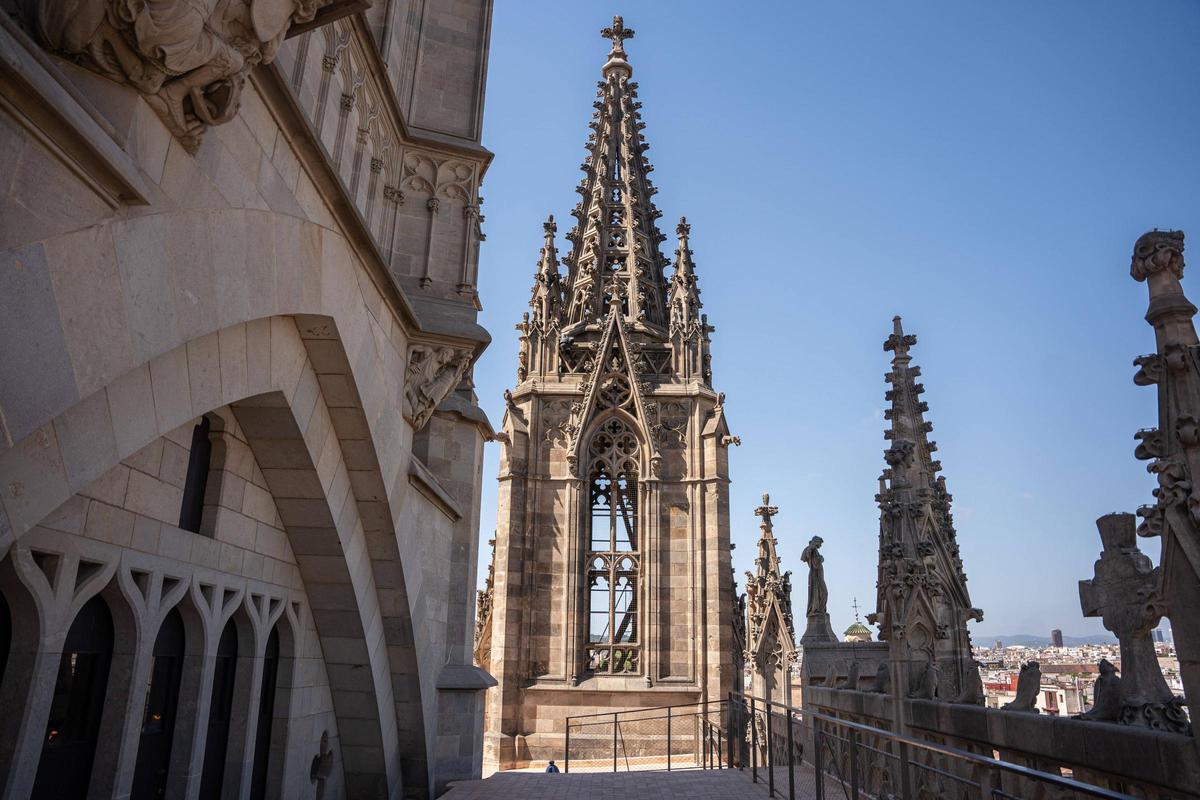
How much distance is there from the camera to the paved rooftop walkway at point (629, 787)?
26.9ft

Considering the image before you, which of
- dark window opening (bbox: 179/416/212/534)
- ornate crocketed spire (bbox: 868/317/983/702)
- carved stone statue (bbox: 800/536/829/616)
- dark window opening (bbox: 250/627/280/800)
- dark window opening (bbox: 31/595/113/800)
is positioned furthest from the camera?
carved stone statue (bbox: 800/536/829/616)

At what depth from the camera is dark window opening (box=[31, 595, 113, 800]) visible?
13.6 feet

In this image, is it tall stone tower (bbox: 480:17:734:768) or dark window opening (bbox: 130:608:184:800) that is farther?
tall stone tower (bbox: 480:17:734:768)

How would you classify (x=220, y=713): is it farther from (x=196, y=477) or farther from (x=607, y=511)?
(x=607, y=511)

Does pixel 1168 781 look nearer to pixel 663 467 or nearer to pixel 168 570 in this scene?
pixel 168 570

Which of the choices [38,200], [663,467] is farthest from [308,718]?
[663,467]

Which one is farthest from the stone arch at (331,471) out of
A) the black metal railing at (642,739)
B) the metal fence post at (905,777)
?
the black metal railing at (642,739)

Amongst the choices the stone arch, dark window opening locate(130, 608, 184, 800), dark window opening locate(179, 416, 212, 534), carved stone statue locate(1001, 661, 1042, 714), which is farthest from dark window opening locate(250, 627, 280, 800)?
carved stone statue locate(1001, 661, 1042, 714)

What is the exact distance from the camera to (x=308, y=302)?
4.95m

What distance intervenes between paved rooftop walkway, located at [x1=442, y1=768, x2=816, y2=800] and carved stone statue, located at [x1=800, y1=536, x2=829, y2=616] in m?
7.45

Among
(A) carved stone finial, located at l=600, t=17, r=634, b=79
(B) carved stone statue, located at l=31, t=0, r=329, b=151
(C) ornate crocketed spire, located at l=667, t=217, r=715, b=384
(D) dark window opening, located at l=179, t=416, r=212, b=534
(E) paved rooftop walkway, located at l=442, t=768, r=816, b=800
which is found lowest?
(E) paved rooftop walkway, located at l=442, t=768, r=816, b=800

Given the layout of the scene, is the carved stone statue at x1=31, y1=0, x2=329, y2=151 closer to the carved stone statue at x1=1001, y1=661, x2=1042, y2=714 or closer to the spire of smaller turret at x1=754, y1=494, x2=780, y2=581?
the carved stone statue at x1=1001, y1=661, x2=1042, y2=714

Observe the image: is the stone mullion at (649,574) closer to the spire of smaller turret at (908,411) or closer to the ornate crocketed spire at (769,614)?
the ornate crocketed spire at (769,614)

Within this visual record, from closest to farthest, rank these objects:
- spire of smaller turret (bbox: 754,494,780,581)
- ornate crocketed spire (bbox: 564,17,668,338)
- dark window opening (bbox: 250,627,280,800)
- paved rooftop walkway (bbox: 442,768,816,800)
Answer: dark window opening (bbox: 250,627,280,800) < paved rooftop walkway (bbox: 442,768,816,800) < spire of smaller turret (bbox: 754,494,780,581) < ornate crocketed spire (bbox: 564,17,668,338)
